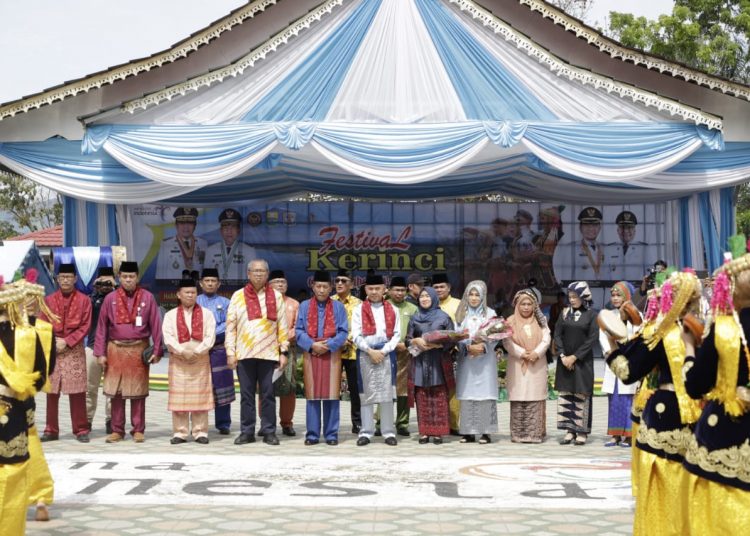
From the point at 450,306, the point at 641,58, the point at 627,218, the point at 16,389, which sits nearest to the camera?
the point at 16,389

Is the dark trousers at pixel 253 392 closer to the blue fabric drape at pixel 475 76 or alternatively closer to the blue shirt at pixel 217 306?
the blue shirt at pixel 217 306

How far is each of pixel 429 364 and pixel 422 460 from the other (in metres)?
1.35

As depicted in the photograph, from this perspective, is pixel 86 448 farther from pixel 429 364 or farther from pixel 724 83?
pixel 724 83

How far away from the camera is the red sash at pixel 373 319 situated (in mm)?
10664

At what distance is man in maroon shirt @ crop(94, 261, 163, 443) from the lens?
10.5m

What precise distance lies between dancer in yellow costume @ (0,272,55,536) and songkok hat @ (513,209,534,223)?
15.3 m

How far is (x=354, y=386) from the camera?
1128 centimetres

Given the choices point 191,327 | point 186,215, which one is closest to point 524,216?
point 186,215

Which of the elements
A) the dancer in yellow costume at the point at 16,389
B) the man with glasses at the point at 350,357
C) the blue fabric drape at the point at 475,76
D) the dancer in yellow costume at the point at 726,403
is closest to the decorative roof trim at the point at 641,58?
the blue fabric drape at the point at 475,76

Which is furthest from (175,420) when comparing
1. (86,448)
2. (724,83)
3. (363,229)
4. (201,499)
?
(363,229)

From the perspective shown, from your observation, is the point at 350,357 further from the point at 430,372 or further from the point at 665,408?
the point at 665,408

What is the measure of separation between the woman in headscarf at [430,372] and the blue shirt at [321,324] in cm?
63

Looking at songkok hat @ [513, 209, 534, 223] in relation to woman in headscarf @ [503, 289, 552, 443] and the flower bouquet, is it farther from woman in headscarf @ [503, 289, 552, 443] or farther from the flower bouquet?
the flower bouquet

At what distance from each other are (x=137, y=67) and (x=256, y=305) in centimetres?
570
